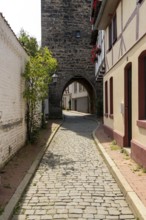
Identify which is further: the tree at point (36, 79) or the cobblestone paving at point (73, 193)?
the tree at point (36, 79)

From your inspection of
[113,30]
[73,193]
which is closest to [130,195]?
[73,193]

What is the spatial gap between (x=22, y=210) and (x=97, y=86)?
84.0ft

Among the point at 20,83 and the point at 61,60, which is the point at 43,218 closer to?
the point at 20,83

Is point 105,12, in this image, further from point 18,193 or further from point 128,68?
point 18,193

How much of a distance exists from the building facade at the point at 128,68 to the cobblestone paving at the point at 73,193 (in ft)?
4.36

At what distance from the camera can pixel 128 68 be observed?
10289 mm

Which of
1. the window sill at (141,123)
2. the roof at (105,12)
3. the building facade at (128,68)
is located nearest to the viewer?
the window sill at (141,123)

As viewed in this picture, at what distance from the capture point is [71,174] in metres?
7.71

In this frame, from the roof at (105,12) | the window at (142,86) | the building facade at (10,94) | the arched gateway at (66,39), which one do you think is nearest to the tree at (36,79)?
the building facade at (10,94)

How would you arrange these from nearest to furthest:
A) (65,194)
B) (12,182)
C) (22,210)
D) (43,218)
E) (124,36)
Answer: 1. (43,218)
2. (22,210)
3. (65,194)
4. (12,182)
5. (124,36)

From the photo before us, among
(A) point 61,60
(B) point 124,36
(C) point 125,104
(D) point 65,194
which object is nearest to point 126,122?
(C) point 125,104

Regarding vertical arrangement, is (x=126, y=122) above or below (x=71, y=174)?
above

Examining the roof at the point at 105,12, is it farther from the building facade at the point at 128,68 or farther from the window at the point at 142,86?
the window at the point at 142,86

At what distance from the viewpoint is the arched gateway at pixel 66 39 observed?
28609mm
